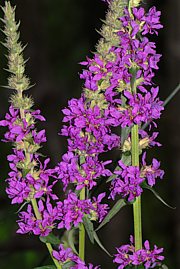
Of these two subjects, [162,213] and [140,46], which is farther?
[162,213]

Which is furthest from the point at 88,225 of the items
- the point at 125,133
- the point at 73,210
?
the point at 125,133

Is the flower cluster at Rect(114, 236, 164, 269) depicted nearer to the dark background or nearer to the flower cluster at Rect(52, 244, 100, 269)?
the flower cluster at Rect(52, 244, 100, 269)

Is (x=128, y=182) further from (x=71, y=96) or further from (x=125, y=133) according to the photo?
(x=71, y=96)

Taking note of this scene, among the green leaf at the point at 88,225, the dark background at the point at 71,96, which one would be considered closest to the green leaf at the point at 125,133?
the green leaf at the point at 88,225

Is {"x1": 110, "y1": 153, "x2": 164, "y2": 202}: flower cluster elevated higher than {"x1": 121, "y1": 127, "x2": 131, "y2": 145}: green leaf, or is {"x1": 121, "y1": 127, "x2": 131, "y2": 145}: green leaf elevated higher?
{"x1": 121, "y1": 127, "x2": 131, "y2": 145}: green leaf

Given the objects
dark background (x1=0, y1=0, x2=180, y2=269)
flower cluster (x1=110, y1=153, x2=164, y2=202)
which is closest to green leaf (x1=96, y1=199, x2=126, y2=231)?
flower cluster (x1=110, y1=153, x2=164, y2=202)

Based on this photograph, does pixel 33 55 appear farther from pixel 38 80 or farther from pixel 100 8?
pixel 100 8

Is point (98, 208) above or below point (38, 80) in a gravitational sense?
below

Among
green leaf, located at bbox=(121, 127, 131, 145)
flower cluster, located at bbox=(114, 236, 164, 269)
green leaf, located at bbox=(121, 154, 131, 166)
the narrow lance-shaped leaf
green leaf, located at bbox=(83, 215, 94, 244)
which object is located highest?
green leaf, located at bbox=(121, 127, 131, 145)

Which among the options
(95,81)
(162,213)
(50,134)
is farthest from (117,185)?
(162,213)
